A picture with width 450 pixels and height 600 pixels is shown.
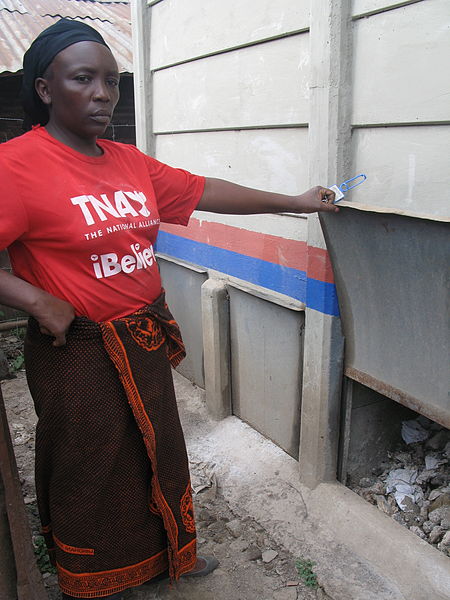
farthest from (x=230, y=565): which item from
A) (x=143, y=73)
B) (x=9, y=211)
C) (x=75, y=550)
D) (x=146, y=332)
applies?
(x=143, y=73)

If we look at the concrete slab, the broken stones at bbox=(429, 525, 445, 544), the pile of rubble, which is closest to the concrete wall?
the concrete slab

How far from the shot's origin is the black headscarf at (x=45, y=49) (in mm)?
1748

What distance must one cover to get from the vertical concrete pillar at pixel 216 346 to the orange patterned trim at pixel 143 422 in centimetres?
142

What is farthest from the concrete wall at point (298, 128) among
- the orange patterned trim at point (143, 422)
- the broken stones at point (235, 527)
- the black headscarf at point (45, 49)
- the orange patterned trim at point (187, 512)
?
the black headscarf at point (45, 49)

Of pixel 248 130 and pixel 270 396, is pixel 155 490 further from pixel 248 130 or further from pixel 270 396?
pixel 248 130

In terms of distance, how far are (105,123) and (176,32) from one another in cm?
219

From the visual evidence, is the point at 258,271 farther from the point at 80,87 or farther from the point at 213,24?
the point at 80,87

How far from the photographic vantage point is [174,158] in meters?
3.98

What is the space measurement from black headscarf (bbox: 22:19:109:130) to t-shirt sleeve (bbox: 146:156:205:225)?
18.2 inches

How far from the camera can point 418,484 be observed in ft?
9.11

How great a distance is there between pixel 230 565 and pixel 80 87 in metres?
2.09

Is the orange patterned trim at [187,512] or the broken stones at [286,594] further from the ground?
the orange patterned trim at [187,512]

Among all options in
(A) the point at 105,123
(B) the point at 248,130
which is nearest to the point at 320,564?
(A) the point at 105,123

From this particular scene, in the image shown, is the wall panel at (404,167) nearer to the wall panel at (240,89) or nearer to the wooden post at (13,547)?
the wall panel at (240,89)
